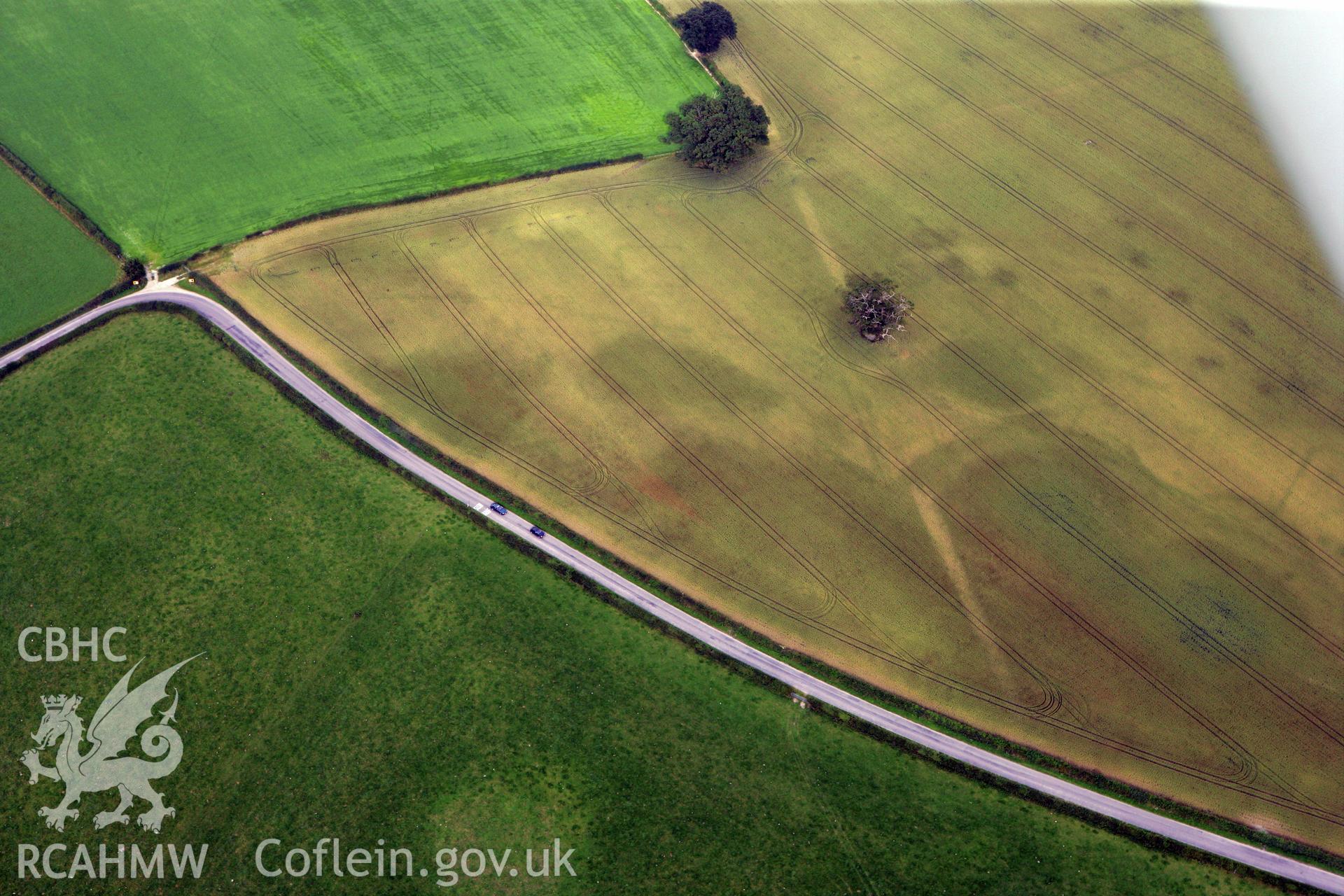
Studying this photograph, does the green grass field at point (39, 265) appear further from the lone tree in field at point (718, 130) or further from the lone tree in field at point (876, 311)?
the lone tree in field at point (876, 311)

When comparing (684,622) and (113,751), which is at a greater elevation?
(684,622)

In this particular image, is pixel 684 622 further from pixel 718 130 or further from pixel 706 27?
pixel 706 27

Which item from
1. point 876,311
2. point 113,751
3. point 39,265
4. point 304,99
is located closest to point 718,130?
point 876,311

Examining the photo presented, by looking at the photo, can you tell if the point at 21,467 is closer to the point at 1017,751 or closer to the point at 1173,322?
the point at 1017,751

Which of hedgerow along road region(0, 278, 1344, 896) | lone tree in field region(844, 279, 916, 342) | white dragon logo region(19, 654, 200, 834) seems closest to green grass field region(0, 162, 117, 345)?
hedgerow along road region(0, 278, 1344, 896)

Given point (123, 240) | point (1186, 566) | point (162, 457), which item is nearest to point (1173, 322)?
point (1186, 566)

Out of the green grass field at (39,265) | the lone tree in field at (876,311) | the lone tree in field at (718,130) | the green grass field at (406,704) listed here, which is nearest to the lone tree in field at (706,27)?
the lone tree in field at (718,130)
